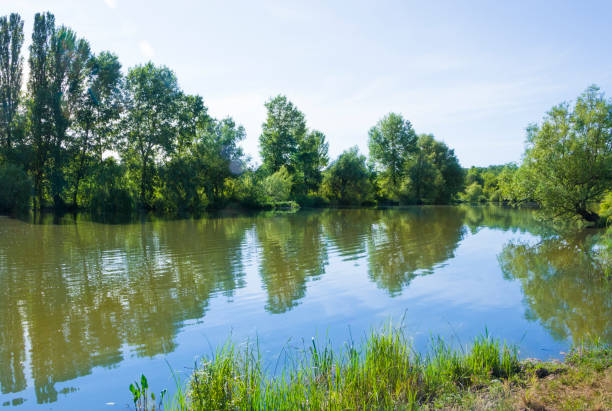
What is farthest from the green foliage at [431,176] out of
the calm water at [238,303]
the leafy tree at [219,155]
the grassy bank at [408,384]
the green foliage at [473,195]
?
the grassy bank at [408,384]

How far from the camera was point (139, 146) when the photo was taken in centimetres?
4141

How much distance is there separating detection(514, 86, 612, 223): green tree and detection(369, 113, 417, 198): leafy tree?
43.8 meters

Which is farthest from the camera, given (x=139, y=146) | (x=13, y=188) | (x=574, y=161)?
(x=139, y=146)

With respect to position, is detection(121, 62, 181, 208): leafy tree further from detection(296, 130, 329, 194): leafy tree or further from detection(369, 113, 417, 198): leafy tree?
detection(369, 113, 417, 198): leafy tree

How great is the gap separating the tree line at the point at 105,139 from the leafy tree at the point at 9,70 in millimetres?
81

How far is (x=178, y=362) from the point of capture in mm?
5109

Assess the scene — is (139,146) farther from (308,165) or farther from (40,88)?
(308,165)

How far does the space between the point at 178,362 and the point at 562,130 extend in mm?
27398

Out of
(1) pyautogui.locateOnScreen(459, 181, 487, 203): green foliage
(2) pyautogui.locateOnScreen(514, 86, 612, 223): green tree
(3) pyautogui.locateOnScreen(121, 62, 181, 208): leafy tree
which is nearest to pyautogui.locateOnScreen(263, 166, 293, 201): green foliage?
(3) pyautogui.locateOnScreen(121, 62, 181, 208): leafy tree

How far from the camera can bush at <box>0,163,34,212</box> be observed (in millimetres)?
31062

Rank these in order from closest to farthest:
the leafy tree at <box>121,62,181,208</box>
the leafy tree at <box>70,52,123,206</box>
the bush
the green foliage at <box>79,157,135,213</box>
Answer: the bush → the green foliage at <box>79,157,135,213</box> → the leafy tree at <box>70,52,123,206</box> → the leafy tree at <box>121,62,181,208</box>

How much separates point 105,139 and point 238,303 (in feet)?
126

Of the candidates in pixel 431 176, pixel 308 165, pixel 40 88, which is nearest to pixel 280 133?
pixel 308 165

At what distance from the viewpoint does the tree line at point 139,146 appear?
23.8 metres
